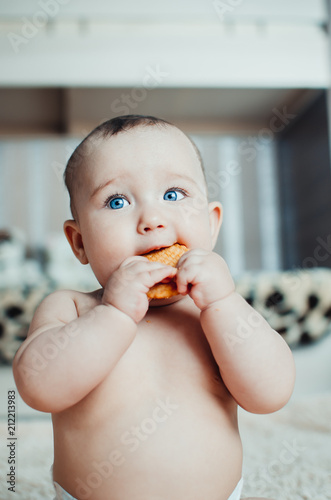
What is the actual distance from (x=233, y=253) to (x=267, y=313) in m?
1.70

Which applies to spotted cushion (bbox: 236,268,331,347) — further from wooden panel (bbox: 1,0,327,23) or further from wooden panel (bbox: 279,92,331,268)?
wooden panel (bbox: 1,0,327,23)

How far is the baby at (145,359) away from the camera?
49cm

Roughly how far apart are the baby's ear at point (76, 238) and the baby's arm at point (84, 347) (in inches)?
6.8

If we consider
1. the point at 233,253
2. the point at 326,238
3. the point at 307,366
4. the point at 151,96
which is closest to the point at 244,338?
the point at 307,366

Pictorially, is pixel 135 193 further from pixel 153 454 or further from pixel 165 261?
pixel 153 454

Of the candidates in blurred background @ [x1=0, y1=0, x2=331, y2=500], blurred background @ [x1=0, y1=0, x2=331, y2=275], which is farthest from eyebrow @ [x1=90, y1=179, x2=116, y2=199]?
blurred background @ [x1=0, y1=0, x2=331, y2=275]

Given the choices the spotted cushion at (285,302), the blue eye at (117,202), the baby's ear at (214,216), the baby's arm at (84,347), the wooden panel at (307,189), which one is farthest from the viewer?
the wooden panel at (307,189)

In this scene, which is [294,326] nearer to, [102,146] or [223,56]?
[102,146]

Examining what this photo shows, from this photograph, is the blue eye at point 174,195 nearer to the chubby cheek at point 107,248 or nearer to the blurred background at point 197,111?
the chubby cheek at point 107,248

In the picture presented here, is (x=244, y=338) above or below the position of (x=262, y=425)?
above

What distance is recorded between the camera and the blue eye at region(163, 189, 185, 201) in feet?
1.94

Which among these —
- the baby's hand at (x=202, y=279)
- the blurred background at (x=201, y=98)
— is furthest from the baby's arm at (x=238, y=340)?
the blurred background at (x=201, y=98)

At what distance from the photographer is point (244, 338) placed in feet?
1.68

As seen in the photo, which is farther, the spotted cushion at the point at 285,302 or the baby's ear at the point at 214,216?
the spotted cushion at the point at 285,302
